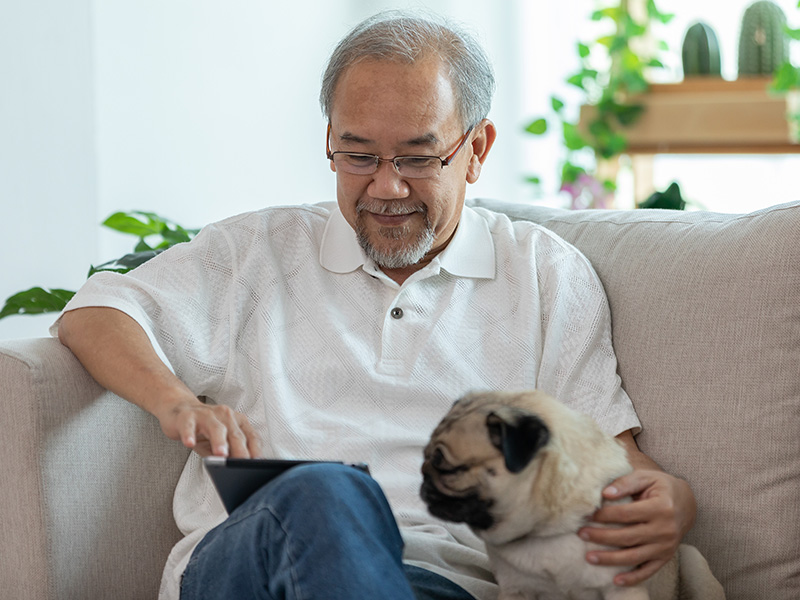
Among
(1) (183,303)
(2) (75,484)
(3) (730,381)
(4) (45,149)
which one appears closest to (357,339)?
(1) (183,303)

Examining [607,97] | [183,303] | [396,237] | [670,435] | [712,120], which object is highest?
[607,97]

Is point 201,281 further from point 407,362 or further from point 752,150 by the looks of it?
point 752,150

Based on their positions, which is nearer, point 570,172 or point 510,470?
point 510,470

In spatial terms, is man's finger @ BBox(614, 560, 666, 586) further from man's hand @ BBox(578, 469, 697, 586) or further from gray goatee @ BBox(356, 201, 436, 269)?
gray goatee @ BBox(356, 201, 436, 269)

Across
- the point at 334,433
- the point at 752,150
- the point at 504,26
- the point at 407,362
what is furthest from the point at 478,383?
the point at 504,26

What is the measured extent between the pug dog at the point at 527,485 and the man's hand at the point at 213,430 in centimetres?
25

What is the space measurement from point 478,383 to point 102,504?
2.14 feet

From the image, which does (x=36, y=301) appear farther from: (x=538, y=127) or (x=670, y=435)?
(x=538, y=127)

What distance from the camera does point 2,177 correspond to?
243 centimetres

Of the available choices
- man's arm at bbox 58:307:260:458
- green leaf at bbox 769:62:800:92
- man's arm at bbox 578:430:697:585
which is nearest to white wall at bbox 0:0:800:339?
green leaf at bbox 769:62:800:92

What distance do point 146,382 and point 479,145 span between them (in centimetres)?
80

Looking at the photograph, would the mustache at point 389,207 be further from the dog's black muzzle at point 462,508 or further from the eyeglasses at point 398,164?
the dog's black muzzle at point 462,508

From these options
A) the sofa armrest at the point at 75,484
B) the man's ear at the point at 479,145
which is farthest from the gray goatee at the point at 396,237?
the sofa armrest at the point at 75,484

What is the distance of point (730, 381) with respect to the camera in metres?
1.39
